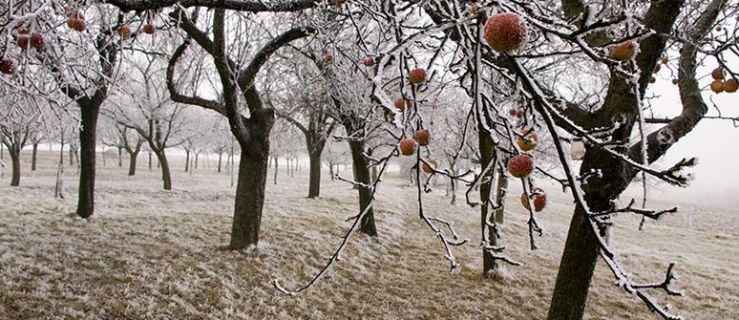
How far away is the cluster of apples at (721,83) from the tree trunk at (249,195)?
21.1 feet

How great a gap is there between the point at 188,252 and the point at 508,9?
7.74 metres

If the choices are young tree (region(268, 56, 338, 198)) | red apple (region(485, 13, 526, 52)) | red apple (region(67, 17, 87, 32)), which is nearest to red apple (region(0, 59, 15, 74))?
red apple (region(67, 17, 87, 32))

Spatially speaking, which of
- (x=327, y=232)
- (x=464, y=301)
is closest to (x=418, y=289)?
(x=464, y=301)

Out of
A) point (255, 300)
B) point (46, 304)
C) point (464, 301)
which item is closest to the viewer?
point (46, 304)

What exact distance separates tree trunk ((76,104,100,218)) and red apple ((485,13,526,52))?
1072 cm

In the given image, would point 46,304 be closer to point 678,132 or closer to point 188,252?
point 188,252

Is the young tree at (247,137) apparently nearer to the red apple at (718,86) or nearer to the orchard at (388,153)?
the orchard at (388,153)

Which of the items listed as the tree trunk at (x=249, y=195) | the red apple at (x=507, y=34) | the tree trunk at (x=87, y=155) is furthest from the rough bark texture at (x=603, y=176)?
the tree trunk at (x=87, y=155)

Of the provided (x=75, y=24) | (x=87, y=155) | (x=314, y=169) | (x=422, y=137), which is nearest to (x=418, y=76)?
(x=422, y=137)

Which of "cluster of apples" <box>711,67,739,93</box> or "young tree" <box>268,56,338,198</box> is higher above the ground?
"young tree" <box>268,56,338,198</box>

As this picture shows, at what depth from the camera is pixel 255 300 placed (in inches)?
233

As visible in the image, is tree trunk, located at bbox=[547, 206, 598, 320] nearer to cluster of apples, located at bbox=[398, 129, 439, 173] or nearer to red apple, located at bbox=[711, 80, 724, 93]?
red apple, located at bbox=[711, 80, 724, 93]

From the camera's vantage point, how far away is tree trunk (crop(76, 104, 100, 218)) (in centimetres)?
948

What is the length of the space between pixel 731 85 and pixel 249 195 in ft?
22.3
